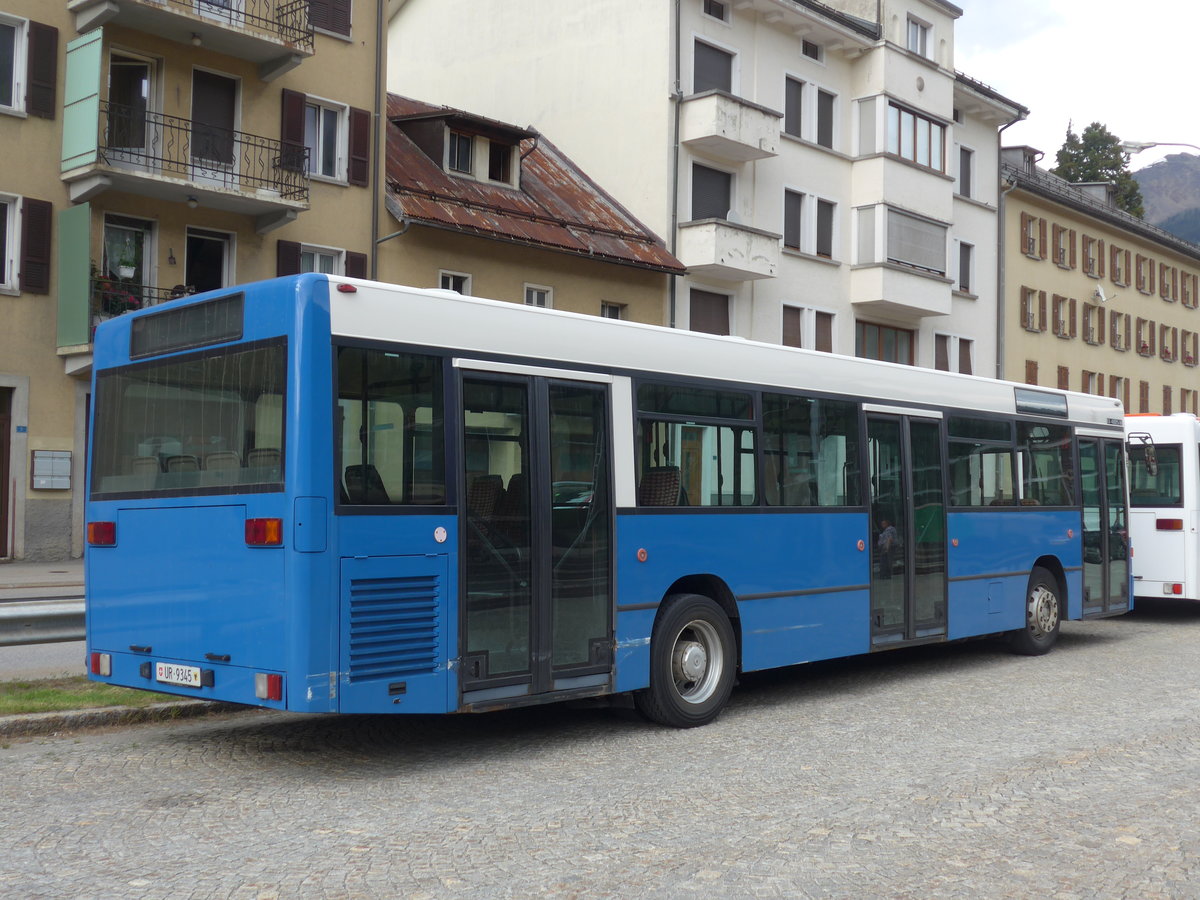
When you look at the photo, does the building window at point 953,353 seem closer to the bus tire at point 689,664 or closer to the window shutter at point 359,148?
the window shutter at point 359,148

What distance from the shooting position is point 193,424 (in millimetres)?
8141

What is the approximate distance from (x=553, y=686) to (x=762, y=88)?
29.5m

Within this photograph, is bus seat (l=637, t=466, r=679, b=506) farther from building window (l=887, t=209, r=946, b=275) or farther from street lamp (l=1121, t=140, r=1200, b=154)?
building window (l=887, t=209, r=946, b=275)

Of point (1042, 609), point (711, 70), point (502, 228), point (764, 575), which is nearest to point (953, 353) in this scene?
point (711, 70)

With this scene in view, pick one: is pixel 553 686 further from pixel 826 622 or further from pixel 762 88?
pixel 762 88

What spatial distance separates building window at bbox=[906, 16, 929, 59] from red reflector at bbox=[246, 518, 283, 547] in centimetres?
3715

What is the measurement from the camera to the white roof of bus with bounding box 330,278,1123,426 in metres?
7.91

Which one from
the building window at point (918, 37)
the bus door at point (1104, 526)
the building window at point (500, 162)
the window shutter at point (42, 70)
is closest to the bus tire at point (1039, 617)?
the bus door at point (1104, 526)

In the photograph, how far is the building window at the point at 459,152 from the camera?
101 ft

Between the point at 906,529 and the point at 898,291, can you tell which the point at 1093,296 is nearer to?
the point at 898,291

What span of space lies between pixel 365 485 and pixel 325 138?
70.5 feet

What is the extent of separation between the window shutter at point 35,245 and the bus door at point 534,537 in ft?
56.9

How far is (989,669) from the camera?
13359 mm

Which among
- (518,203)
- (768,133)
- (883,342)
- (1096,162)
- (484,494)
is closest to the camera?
(484,494)
